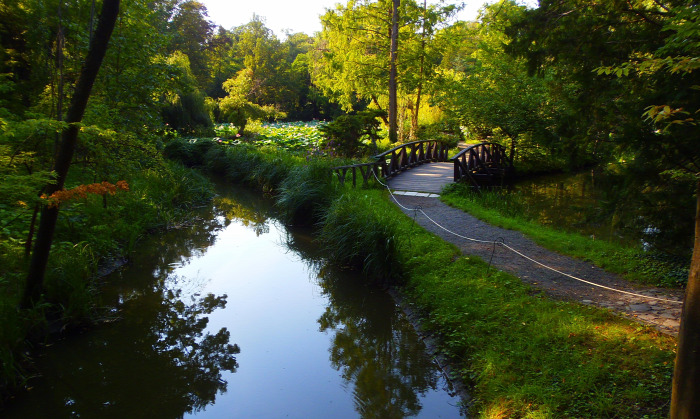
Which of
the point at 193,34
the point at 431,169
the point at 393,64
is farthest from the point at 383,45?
the point at 193,34

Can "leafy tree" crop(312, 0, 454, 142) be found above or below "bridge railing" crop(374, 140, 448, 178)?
above

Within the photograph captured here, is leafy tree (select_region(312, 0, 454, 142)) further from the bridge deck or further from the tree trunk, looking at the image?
the tree trunk

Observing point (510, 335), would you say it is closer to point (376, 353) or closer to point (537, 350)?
point (537, 350)

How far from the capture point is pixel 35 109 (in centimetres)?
716

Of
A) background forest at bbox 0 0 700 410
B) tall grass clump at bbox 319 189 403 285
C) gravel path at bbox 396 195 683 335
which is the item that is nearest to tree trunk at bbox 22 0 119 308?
background forest at bbox 0 0 700 410

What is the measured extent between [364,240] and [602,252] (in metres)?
3.43

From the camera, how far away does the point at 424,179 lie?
1352 centimetres

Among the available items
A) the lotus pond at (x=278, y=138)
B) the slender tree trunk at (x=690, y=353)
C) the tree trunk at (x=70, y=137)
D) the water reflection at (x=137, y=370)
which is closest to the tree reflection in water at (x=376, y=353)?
the water reflection at (x=137, y=370)

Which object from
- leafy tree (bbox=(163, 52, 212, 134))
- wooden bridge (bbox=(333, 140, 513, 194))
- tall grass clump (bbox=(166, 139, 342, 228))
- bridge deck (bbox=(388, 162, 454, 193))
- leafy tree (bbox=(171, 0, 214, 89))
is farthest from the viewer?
leafy tree (bbox=(171, 0, 214, 89))

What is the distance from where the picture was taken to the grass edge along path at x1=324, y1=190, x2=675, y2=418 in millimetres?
3402

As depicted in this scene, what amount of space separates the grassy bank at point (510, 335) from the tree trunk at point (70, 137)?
4085mm

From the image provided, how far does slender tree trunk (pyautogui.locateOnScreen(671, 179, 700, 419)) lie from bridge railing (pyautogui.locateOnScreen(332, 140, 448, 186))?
8911 mm

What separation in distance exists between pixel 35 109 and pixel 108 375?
15.8ft

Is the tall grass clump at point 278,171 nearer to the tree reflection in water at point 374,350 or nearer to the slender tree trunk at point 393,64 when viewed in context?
the tree reflection in water at point 374,350
